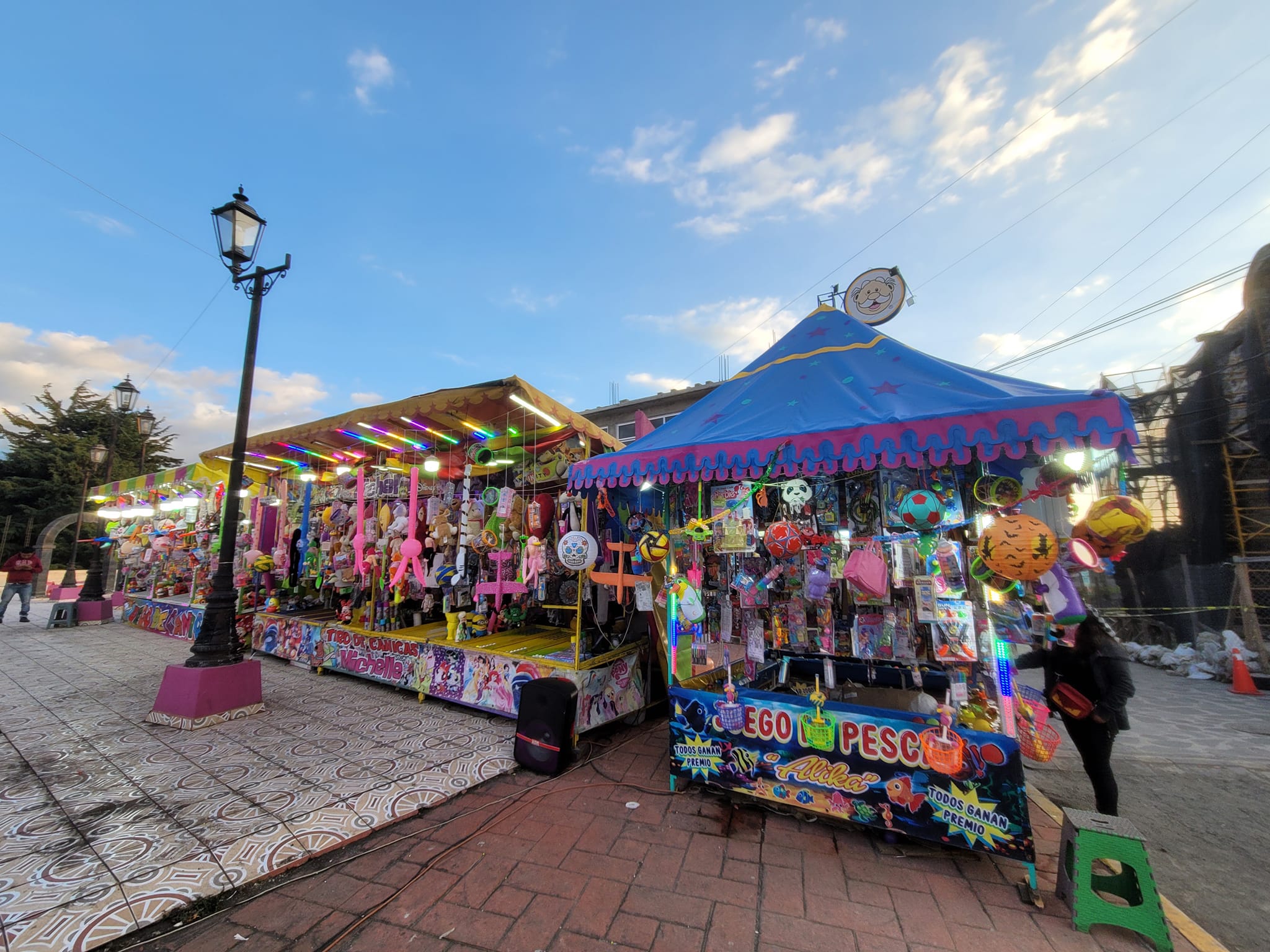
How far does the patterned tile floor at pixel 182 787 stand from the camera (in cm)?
243

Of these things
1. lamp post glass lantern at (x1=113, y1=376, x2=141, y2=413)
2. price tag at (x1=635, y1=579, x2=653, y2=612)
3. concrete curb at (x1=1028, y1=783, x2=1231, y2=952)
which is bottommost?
concrete curb at (x1=1028, y1=783, x2=1231, y2=952)

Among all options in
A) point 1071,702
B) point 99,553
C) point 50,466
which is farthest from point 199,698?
point 50,466

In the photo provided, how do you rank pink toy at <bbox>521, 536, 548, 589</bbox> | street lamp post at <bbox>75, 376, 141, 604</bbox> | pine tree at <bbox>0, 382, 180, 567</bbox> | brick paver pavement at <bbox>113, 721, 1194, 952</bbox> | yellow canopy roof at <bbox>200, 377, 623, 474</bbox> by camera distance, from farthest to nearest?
pine tree at <bbox>0, 382, 180, 567</bbox>
street lamp post at <bbox>75, 376, 141, 604</bbox>
pink toy at <bbox>521, 536, 548, 589</bbox>
yellow canopy roof at <bbox>200, 377, 623, 474</bbox>
brick paver pavement at <bbox>113, 721, 1194, 952</bbox>

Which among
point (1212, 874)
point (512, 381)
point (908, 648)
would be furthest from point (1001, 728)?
point (512, 381)

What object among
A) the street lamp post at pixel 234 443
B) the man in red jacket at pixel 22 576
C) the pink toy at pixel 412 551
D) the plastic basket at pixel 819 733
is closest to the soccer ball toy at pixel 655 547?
the plastic basket at pixel 819 733

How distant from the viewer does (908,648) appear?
3400 millimetres

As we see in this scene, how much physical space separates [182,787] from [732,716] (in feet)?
13.8

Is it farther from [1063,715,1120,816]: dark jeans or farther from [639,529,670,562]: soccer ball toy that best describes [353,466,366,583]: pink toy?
[1063,715,1120,816]: dark jeans

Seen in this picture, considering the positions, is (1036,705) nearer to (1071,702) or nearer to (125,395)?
(1071,702)

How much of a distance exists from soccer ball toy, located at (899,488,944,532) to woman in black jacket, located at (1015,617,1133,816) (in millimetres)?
1409

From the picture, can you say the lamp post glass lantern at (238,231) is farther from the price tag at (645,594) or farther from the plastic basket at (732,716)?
the plastic basket at (732,716)

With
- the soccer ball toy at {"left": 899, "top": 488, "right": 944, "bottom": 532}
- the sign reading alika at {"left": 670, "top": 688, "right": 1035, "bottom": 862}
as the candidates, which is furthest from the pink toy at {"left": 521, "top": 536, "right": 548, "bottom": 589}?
the soccer ball toy at {"left": 899, "top": 488, "right": 944, "bottom": 532}

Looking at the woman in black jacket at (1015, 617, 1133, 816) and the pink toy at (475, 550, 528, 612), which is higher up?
the pink toy at (475, 550, 528, 612)

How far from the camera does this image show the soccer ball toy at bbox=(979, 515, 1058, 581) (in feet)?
8.53
